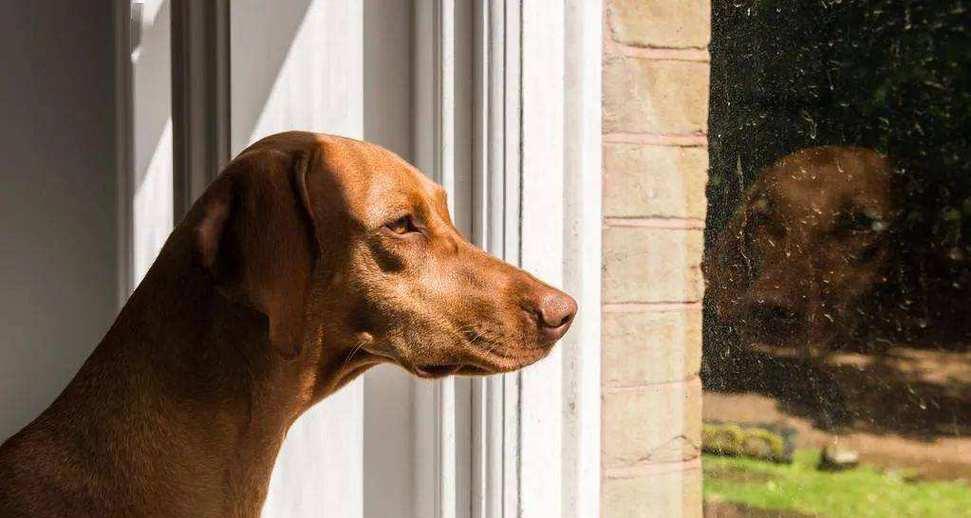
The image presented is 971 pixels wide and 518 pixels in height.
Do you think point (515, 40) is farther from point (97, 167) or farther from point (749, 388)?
point (97, 167)

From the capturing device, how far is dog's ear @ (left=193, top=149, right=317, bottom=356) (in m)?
0.94

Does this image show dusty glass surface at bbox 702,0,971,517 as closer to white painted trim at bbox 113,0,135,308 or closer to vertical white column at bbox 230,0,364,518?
vertical white column at bbox 230,0,364,518

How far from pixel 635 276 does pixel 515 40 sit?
0.29 meters

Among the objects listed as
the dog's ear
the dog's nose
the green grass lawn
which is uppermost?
the dog's ear

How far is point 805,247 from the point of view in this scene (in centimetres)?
85

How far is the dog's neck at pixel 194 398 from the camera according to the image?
1.03 metres

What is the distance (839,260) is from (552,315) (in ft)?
0.84

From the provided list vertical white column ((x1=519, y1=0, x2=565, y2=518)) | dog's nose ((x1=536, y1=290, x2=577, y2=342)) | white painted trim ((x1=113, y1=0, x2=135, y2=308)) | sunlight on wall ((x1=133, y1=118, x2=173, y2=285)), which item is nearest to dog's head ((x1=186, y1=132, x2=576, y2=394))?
dog's nose ((x1=536, y1=290, x2=577, y2=342))

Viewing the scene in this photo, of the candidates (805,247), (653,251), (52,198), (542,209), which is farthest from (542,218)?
(52,198)

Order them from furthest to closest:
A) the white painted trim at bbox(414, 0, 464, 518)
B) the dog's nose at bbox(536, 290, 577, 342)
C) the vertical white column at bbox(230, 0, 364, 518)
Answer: the vertical white column at bbox(230, 0, 364, 518) < the white painted trim at bbox(414, 0, 464, 518) < the dog's nose at bbox(536, 290, 577, 342)

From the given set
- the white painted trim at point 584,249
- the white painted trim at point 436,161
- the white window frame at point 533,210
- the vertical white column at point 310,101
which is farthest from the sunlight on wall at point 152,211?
the white painted trim at point 584,249

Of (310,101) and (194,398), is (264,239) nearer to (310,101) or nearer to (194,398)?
(194,398)

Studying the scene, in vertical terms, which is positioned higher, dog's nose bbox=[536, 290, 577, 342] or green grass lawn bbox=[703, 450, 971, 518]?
dog's nose bbox=[536, 290, 577, 342]

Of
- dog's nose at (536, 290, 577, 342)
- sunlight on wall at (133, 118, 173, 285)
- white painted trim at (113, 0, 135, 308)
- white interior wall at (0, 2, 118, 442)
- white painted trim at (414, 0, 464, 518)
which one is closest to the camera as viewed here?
dog's nose at (536, 290, 577, 342)
